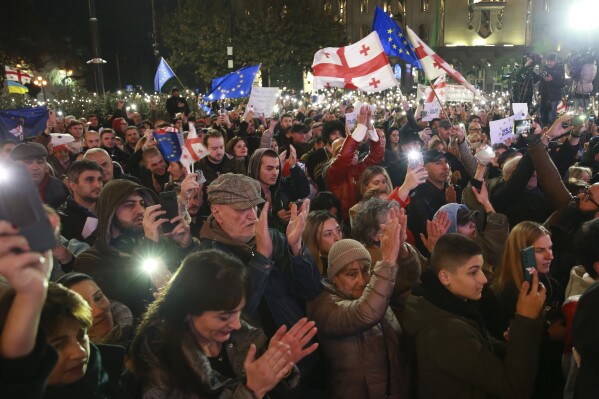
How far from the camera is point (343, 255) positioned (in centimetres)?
366

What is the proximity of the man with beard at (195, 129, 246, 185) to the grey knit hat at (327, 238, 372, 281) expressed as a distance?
390 cm

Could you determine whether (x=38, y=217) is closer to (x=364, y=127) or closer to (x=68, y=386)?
(x=68, y=386)

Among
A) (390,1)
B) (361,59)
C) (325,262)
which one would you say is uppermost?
(390,1)

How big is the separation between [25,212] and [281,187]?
5.32 m

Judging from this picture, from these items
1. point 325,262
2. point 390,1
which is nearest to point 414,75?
point 390,1

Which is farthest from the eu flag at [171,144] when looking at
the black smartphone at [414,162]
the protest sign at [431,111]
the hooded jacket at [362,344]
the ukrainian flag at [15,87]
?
the ukrainian flag at [15,87]

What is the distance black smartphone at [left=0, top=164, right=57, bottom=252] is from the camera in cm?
157

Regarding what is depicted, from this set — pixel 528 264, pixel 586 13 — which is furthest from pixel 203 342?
pixel 586 13

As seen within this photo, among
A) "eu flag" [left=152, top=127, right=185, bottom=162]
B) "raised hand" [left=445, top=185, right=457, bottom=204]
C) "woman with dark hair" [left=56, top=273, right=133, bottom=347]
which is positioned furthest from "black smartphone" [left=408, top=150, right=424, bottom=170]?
"woman with dark hair" [left=56, top=273, right=133, bottom=347]

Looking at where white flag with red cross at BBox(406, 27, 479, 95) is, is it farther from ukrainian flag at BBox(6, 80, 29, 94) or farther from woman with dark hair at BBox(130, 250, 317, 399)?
ukrainian flag at BBox(6, 80, 29, 94)

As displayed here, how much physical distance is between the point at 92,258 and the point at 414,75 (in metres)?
64.6

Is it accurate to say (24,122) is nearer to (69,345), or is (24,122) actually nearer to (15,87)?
(69,345)

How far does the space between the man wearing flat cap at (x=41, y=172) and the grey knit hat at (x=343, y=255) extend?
3.70 meters

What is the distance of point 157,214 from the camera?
150 inches
